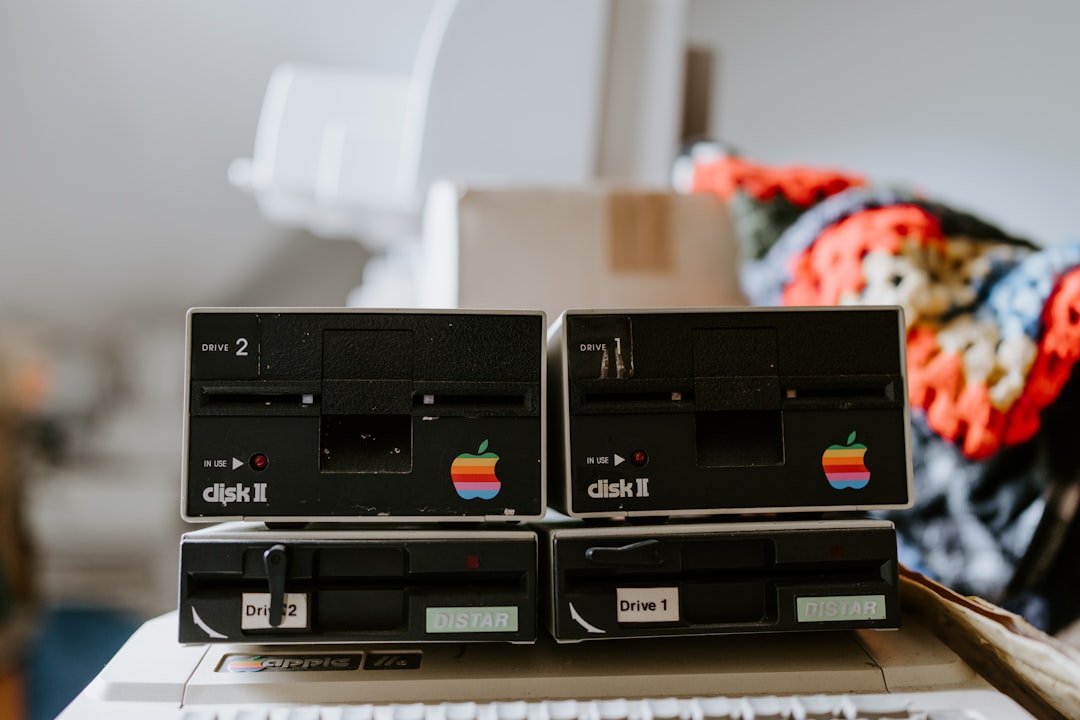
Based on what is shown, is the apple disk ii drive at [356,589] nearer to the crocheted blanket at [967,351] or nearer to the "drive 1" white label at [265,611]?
the "drive 1" white label at [265,611]

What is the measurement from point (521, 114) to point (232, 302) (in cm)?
118

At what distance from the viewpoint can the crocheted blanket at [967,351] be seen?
74 centimetres

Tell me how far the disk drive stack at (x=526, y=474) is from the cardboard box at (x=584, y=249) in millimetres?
438

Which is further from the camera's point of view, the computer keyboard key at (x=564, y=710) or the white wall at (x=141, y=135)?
the white wall at (x=141, y=135)

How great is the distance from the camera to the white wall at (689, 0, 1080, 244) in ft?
4.83

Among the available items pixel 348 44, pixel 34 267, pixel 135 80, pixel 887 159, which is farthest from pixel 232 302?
pixel 887 159

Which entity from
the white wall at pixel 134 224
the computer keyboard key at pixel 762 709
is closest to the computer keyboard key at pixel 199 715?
the computer keyboard key at pixel 762 709

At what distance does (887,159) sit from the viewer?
1.74m

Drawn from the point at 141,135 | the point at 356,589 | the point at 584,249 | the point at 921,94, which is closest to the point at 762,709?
the point at 356,589

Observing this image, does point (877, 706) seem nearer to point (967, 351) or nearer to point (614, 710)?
point (614, 710)

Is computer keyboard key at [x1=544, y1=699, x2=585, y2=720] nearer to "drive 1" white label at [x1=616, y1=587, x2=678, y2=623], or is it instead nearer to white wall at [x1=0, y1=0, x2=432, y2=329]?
"drive 1" white label at [x1=616, y1=587, x2=678, y2=623]

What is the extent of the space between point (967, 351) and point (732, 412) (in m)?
0.33

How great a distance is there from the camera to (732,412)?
59cm

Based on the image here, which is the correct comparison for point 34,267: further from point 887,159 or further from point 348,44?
point 887,159
